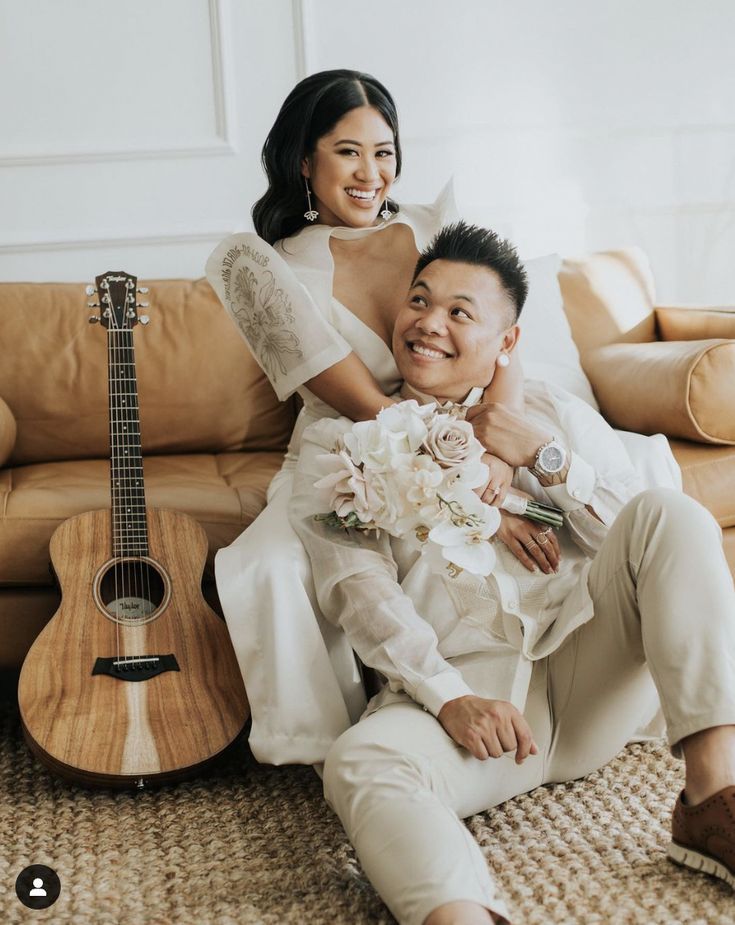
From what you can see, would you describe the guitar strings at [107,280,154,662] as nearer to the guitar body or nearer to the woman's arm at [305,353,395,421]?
the guitar body

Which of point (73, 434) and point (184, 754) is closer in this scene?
point (184, 754)

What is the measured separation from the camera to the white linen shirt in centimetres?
156

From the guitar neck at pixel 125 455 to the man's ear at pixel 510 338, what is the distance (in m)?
0.74

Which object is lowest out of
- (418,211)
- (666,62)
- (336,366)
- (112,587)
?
(112,587)

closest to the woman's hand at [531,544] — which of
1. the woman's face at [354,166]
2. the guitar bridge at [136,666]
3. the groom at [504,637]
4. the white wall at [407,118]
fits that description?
the groom at [504,637]

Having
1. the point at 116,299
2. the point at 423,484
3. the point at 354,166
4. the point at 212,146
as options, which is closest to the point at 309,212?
the point at 354,166

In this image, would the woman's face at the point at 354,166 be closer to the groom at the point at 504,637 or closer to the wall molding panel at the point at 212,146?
the groom at the point at 504,637

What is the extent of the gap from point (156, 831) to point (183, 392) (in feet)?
4.01

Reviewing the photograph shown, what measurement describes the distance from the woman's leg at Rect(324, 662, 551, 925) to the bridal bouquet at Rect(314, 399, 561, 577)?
9.1 inches

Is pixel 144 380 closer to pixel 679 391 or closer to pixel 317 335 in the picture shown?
pixel 317 335

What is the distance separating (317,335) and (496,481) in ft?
1.57

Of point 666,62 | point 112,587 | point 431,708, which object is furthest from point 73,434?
point 666,62

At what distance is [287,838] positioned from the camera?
1.67m

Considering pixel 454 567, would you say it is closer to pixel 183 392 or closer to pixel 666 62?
pixel 183 392
